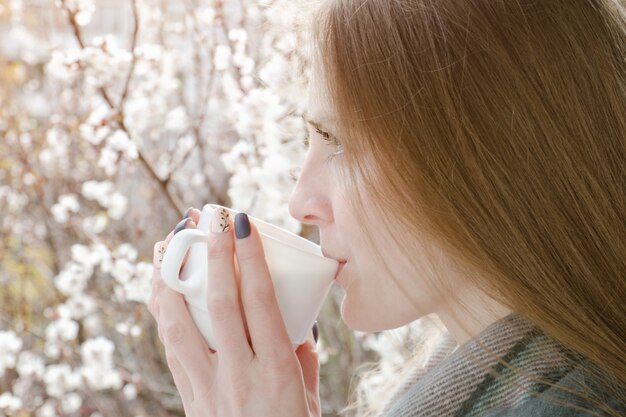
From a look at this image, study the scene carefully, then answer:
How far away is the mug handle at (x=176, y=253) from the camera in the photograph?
1.08 meters

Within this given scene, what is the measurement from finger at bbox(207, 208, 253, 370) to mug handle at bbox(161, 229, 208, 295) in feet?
0.07

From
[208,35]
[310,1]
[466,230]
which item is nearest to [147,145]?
[208,35]

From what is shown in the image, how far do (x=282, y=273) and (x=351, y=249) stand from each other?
0.30 ft

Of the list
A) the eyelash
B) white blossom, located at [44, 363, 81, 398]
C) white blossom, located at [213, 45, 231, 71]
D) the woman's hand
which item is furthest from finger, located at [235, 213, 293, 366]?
white blossom, located at [44, 363, 81, 398]

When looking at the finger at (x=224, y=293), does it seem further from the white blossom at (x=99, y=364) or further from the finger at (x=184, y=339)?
the white blossom at (x=99, y=364)

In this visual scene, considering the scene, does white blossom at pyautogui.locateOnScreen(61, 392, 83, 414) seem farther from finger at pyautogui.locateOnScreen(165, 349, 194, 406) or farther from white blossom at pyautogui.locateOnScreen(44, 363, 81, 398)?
finger at pyautogui.locateOnScreen(165, 349, 194, 406)

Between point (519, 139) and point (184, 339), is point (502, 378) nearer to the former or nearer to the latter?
point (519, 139)

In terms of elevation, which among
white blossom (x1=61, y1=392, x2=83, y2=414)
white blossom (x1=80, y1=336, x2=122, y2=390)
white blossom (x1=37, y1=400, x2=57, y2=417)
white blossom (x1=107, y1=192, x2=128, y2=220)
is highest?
white blossom (x1=107, y1=192, x2=128, y2=220)

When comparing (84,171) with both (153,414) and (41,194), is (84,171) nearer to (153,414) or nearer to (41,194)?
(41,194)

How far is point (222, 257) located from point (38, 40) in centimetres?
214

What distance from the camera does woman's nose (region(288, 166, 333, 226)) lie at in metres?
1.12

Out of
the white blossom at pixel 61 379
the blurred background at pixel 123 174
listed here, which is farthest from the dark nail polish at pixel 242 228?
the white blossom at pixel 61 379

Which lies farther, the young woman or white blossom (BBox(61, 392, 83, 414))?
white blossom (BBox(61, 392, 83, 414))

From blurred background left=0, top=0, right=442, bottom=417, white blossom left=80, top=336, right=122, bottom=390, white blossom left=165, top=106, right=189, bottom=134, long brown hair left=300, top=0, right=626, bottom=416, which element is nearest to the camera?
long brown hair left=300, top=0, right=626, bottom=416
